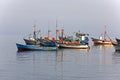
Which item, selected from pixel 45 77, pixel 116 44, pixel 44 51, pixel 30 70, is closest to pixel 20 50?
pixel 44 51

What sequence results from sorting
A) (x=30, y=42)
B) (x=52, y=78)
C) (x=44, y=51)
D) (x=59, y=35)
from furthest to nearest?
1. (x=59, y=35)
2. (x=30, y=42)
3. (x=44, y=51)
4. (x=52, y=78)

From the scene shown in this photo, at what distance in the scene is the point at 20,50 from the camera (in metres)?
105

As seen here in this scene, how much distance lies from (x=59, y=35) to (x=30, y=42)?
21.8 metres

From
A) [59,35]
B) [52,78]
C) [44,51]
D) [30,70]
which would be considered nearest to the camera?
[52,78]

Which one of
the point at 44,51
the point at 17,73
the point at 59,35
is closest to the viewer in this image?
the point at 17,73

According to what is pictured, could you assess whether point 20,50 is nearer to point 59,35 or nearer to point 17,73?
point 59,35

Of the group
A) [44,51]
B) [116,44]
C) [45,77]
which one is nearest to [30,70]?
[45,77]

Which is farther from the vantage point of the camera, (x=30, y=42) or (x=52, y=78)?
(x=30, y=42)

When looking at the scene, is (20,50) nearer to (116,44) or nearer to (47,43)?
(47,43)

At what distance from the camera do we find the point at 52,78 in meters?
49.5

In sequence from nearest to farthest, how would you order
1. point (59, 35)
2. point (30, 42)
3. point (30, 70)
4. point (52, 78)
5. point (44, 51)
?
1. point (52, 78)
2. point (30, 70)
3. point (44, 51)
4. point (30, 42)
5. point (59, 35)

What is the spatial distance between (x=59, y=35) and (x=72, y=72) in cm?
7742

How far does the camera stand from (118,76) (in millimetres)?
51344

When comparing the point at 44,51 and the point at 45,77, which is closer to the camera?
the point at 45,77
